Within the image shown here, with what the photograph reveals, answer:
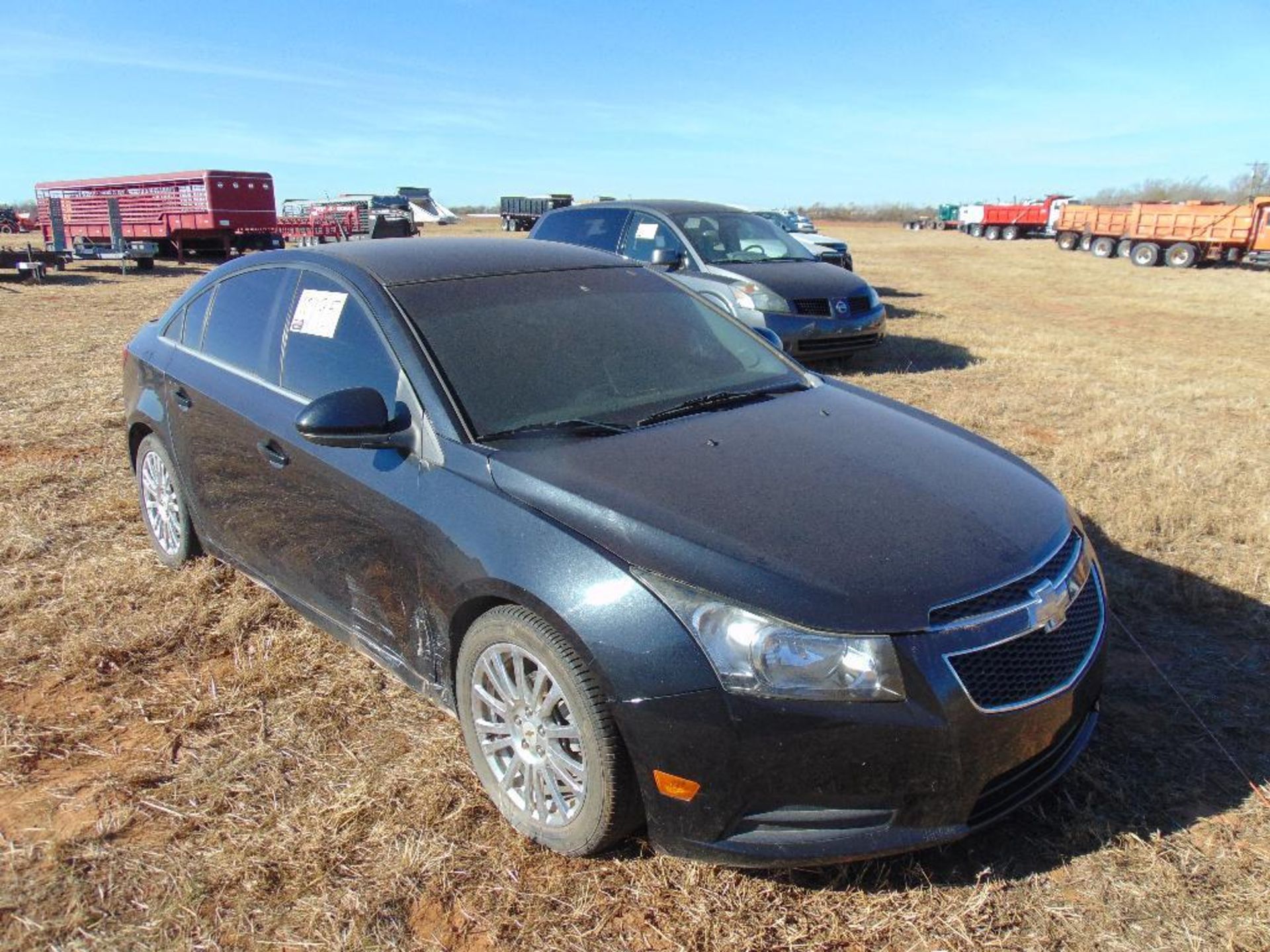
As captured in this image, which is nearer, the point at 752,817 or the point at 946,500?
the point at 752,817

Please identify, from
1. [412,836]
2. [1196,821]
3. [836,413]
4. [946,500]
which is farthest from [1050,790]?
[412,836]

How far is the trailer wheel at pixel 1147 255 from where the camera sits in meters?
33.3

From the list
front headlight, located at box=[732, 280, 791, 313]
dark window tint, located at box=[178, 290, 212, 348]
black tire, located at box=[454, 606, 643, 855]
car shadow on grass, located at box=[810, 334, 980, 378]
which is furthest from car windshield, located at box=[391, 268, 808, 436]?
car shadow on grass, located at box=[810, 334, 980, 378]

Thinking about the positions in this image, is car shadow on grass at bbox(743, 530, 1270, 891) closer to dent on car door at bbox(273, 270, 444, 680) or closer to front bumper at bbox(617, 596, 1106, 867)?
front bumper at bbox(617, 596, 1106, 867)

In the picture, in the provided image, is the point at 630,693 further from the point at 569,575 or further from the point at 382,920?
the point at 382,920

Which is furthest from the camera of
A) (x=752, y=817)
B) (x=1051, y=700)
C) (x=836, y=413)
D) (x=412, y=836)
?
(x=836, y=413)

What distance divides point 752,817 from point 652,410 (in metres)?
1.39

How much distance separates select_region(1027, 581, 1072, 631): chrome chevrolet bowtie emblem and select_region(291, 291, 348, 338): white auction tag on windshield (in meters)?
2.43

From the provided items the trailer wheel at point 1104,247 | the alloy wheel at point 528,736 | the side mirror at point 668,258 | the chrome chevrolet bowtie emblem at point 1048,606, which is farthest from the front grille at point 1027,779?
the trailer wheel at point 1104,247

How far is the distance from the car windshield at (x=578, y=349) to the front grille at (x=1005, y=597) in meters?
1.20

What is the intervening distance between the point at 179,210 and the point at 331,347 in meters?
25.3

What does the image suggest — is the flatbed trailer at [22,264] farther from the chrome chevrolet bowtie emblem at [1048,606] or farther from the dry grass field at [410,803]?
the chrome chevrolet bowtie emblem at [1048,606]

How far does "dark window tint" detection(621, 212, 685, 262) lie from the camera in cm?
954

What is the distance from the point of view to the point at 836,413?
10.8 ft
